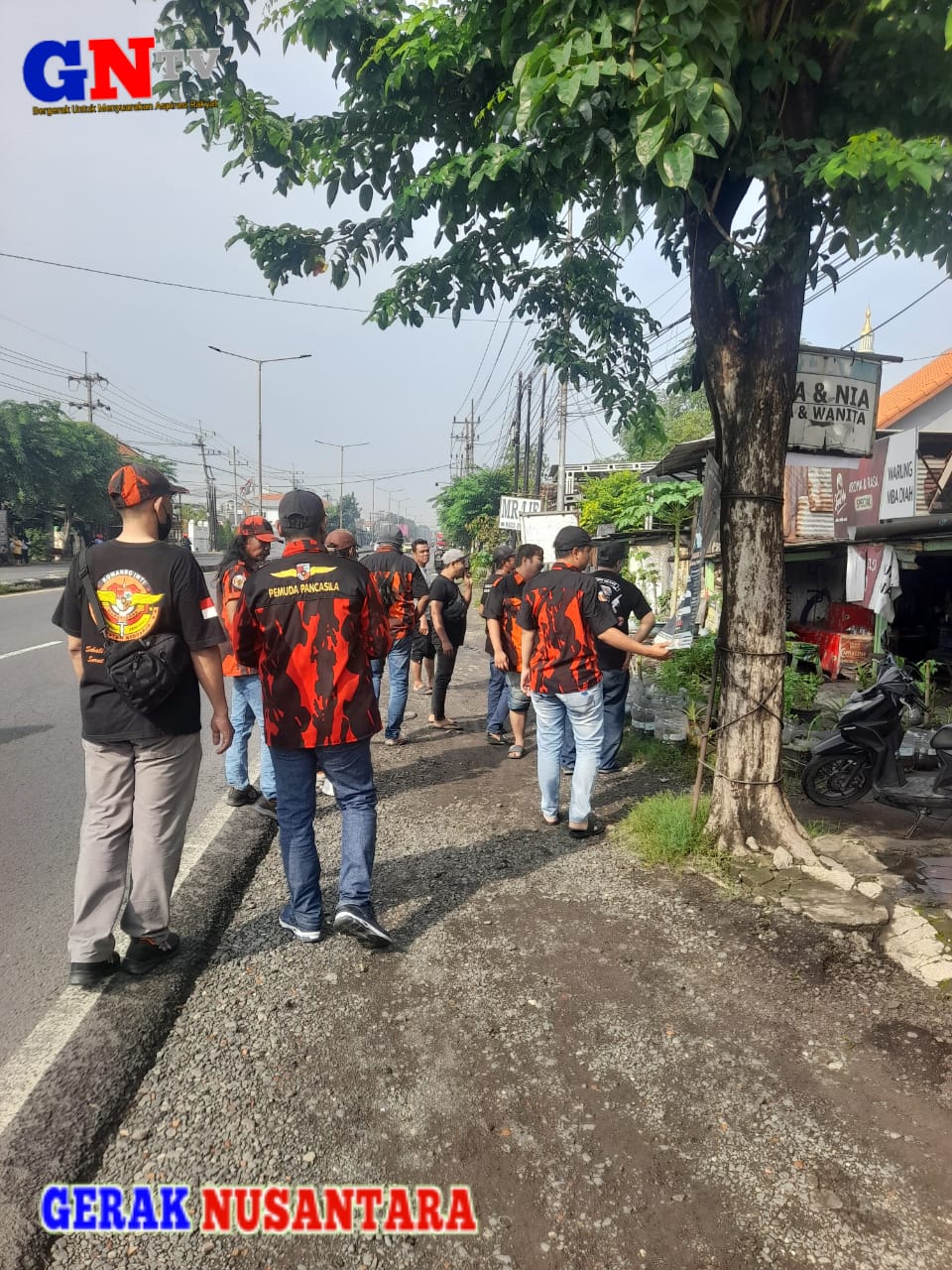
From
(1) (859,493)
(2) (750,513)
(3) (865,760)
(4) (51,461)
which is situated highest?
(4) (51,461)

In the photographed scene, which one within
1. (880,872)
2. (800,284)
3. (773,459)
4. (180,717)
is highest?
(800,284)

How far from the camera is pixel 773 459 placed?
3.91 metres

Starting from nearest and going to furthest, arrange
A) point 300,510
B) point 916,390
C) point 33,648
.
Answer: point 300,510
point 33,648
point 916,390

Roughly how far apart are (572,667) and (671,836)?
43.3 inches

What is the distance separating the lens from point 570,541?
4.73 m

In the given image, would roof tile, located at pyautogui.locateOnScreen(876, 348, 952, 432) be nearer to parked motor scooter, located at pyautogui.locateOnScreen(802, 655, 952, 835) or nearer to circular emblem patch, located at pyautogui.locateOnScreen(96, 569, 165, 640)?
parked motor scooter, located at pyautogui.locateOnScreen(802, 655, 952, 835)

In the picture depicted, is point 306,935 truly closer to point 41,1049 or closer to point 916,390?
point 41,1049

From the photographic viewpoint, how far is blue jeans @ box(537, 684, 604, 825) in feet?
14.6

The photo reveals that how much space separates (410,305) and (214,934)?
12.8 feet

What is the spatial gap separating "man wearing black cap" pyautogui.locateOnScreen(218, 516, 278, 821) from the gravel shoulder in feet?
3.70

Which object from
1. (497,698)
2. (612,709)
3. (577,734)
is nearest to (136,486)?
(577,734)

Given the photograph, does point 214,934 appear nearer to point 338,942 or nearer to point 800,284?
point 338,942

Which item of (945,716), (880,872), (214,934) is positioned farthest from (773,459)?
(945,716)

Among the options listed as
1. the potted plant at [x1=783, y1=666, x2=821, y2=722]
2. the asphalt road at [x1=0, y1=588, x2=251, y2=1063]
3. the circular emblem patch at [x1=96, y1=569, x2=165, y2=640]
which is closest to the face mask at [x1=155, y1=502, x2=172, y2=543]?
the circular emblem patch at [x1=96, y1=569, x2=165, y2=640]
